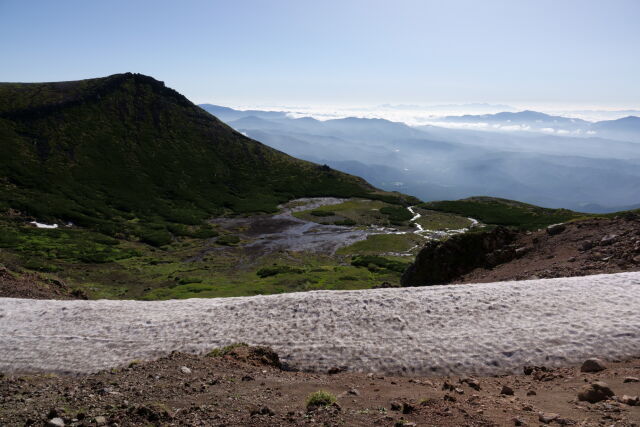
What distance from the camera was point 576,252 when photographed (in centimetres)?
2831

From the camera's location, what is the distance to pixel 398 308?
21.0 m

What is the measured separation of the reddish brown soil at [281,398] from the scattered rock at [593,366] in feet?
0.82

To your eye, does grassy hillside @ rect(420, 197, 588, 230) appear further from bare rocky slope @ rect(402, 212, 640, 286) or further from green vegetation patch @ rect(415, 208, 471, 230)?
bare rocky slope @ rect(402, 212, 640, 286)

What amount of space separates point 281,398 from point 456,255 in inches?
1049

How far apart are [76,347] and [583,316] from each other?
25.2 metres

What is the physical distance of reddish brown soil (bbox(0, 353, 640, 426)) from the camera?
10.4 meters

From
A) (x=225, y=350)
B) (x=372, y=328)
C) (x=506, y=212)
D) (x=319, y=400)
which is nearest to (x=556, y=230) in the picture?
(x=372, y=328)

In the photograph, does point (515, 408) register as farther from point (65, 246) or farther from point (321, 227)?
point (321, 227)

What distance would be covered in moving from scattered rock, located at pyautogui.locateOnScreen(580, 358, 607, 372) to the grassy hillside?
91.5 meters

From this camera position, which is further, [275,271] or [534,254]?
[275,271]

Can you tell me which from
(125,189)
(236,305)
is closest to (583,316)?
(236,305)

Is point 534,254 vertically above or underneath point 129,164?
underneath

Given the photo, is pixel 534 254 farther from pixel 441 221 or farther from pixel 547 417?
pixel 441 221

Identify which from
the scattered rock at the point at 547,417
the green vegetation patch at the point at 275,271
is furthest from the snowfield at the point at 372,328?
the green vegetation patch at the point at 275,271
